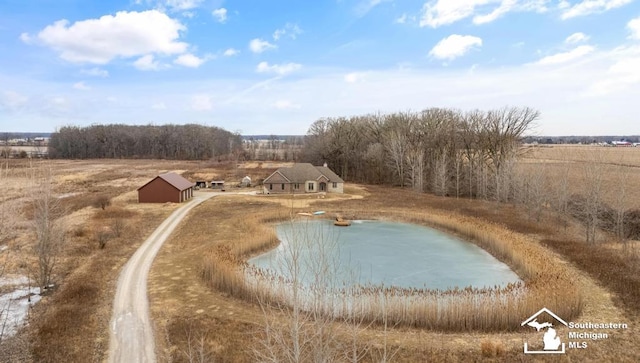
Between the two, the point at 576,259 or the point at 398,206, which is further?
the point at 398,206

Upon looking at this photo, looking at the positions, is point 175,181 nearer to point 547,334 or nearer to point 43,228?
point 43,228

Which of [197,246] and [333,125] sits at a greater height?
[333,125]

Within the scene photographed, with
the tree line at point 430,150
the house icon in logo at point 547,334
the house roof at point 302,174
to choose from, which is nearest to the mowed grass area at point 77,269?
the house icon in logo at point 547,334

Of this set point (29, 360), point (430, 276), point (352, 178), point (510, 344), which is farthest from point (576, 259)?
point (352, 178)

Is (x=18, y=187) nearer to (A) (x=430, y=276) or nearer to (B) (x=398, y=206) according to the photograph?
(B) (x=398, y=206)

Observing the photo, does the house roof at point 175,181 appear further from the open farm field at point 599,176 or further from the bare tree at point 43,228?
the open farm field at point 599,176

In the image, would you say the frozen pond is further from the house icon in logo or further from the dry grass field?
the house icon in logo
